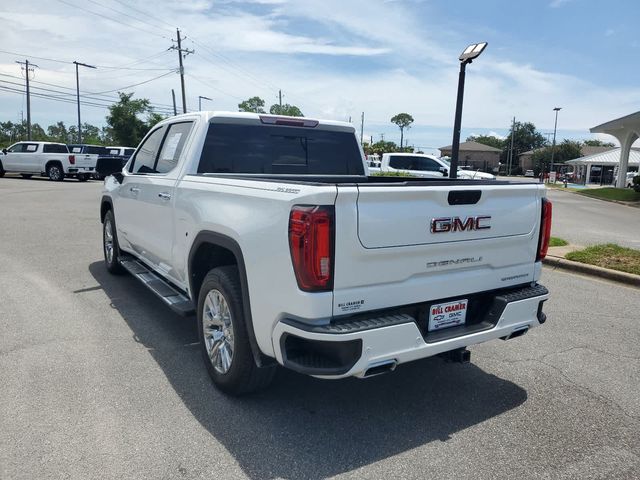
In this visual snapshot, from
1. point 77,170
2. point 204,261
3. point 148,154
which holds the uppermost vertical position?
point 148,154

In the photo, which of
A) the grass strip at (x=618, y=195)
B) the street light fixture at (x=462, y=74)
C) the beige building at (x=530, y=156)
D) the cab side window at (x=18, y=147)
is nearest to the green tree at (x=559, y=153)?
the beige building at (x=530, y=156)

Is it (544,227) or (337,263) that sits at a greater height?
(544,227)

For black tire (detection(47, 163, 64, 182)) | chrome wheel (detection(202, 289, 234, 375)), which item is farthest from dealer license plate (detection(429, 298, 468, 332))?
black tire (detection(47, 163, 64, 182))

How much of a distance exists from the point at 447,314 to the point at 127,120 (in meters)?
58.8

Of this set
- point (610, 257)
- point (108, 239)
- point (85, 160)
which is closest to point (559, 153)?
point (85, 160)

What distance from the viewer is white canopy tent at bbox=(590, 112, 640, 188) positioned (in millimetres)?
28769

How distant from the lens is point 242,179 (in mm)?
3359

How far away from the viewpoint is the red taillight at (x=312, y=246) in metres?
2.66

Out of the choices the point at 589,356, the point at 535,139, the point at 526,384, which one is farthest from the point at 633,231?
the point at 535,139

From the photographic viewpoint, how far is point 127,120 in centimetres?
5625

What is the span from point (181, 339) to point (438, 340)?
8.13ft

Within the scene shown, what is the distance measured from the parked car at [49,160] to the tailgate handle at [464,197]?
26.5 metres

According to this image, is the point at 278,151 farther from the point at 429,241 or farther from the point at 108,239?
the point at 108,239

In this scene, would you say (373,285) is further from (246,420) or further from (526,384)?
(526,384)
